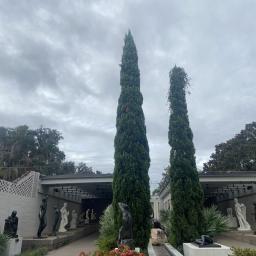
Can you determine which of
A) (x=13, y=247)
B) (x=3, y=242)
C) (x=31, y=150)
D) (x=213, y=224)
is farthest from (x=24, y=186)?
(x=31, y=150)

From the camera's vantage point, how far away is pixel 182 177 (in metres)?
12.3

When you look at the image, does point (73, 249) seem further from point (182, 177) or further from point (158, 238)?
point (182, 177)

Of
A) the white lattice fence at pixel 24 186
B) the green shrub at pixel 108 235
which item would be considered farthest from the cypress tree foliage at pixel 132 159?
the white lattice fence at pixel 24 186

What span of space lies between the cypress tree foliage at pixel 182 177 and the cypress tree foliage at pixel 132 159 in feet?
4.65

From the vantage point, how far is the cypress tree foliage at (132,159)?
10867 mm

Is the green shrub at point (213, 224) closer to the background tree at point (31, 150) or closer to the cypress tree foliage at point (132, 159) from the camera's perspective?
the cypress tree foliage at point (132, 159)

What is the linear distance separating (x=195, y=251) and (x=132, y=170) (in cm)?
384

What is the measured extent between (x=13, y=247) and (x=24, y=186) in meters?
6.18

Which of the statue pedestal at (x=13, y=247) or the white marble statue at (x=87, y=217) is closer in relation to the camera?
the statue pedestal at (x=13, y=247)

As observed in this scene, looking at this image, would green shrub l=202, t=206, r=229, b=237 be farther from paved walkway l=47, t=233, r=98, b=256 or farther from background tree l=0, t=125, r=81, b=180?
background tree l=0, t=125, r=81, b=180

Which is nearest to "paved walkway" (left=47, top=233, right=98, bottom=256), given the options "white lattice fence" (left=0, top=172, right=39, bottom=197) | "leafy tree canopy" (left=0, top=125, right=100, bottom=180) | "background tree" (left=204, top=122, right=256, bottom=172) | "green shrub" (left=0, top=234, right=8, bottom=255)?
"green shrub" (left=0, top=234, right=8, bottom=255)

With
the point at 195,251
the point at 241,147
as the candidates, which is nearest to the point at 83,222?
the point at 241,147

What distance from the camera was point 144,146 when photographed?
11.9 m

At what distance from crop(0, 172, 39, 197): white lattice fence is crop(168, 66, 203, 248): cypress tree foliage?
852cm
